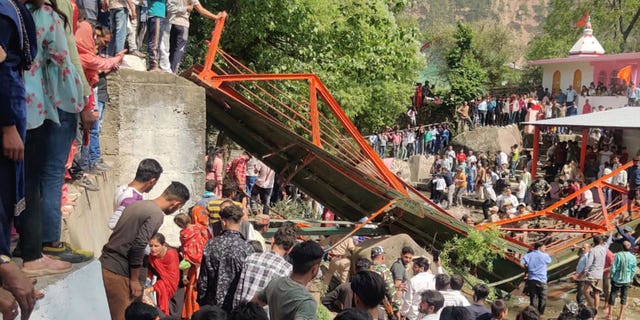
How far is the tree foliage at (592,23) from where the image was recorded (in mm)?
44875

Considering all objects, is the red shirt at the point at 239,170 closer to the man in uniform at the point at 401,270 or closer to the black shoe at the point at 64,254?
the man in uniform at the point at 401,270

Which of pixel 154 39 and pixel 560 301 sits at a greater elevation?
pixel 154 39

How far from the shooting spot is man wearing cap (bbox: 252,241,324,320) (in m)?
4.38

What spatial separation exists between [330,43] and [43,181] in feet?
46.8

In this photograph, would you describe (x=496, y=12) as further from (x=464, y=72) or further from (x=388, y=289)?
(x=388, y=289)

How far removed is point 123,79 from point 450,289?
4449 millimetres

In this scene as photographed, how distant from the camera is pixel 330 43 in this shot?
17.9m

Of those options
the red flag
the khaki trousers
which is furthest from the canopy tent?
the red flag

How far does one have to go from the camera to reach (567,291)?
543 inches

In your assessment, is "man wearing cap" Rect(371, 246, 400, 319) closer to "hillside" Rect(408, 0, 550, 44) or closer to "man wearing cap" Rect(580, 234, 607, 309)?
"man wearing cap" Rect(580, 234, 607, 309)

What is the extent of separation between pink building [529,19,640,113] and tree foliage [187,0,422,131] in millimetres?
14288

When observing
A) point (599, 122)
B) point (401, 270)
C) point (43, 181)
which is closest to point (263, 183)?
point (401, 270)

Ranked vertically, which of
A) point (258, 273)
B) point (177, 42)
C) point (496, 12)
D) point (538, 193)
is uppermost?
point (496, 12)

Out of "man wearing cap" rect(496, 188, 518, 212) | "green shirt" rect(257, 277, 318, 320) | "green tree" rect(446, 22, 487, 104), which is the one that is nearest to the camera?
"green shirt" rect(257, 277, 318, 320)
